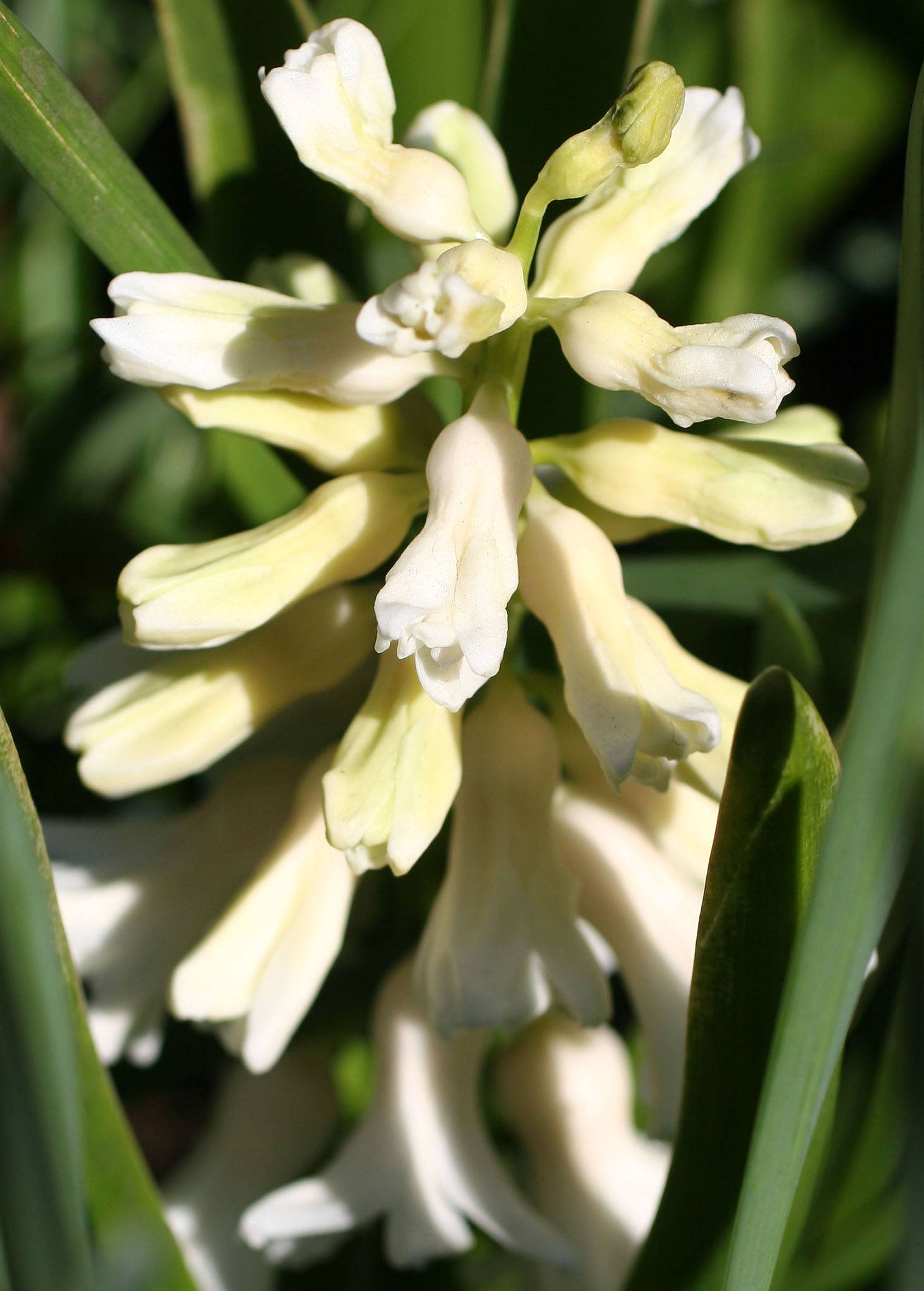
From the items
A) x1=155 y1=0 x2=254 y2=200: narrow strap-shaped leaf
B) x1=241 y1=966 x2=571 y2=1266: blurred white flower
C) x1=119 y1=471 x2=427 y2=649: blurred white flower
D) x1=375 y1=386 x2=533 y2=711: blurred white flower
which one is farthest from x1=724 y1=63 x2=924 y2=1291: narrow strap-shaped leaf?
x1=155 y1=0 x2=254 y2=200: narrow strap-shaped leaf

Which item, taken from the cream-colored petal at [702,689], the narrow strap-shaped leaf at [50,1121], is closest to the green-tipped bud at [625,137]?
the cream-colored petal at [702,689]

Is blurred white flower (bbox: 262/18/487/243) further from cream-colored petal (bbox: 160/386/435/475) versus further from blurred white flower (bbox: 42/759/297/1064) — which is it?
blurred white flower (bbox: 42/759/297/1064)

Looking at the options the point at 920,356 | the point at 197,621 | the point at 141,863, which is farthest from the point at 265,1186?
the point at 920,356

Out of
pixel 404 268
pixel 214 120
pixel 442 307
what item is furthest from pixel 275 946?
pixel 404 268

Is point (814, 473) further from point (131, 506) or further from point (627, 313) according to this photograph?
point (131, 506)

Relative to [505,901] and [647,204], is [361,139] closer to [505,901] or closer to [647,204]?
[647,204]

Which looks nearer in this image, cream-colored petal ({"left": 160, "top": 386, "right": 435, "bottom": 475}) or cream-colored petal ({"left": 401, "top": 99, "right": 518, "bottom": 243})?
cream-colored petal ({"left": 160, "top": 386, "right": 435, "bottom": 475})
